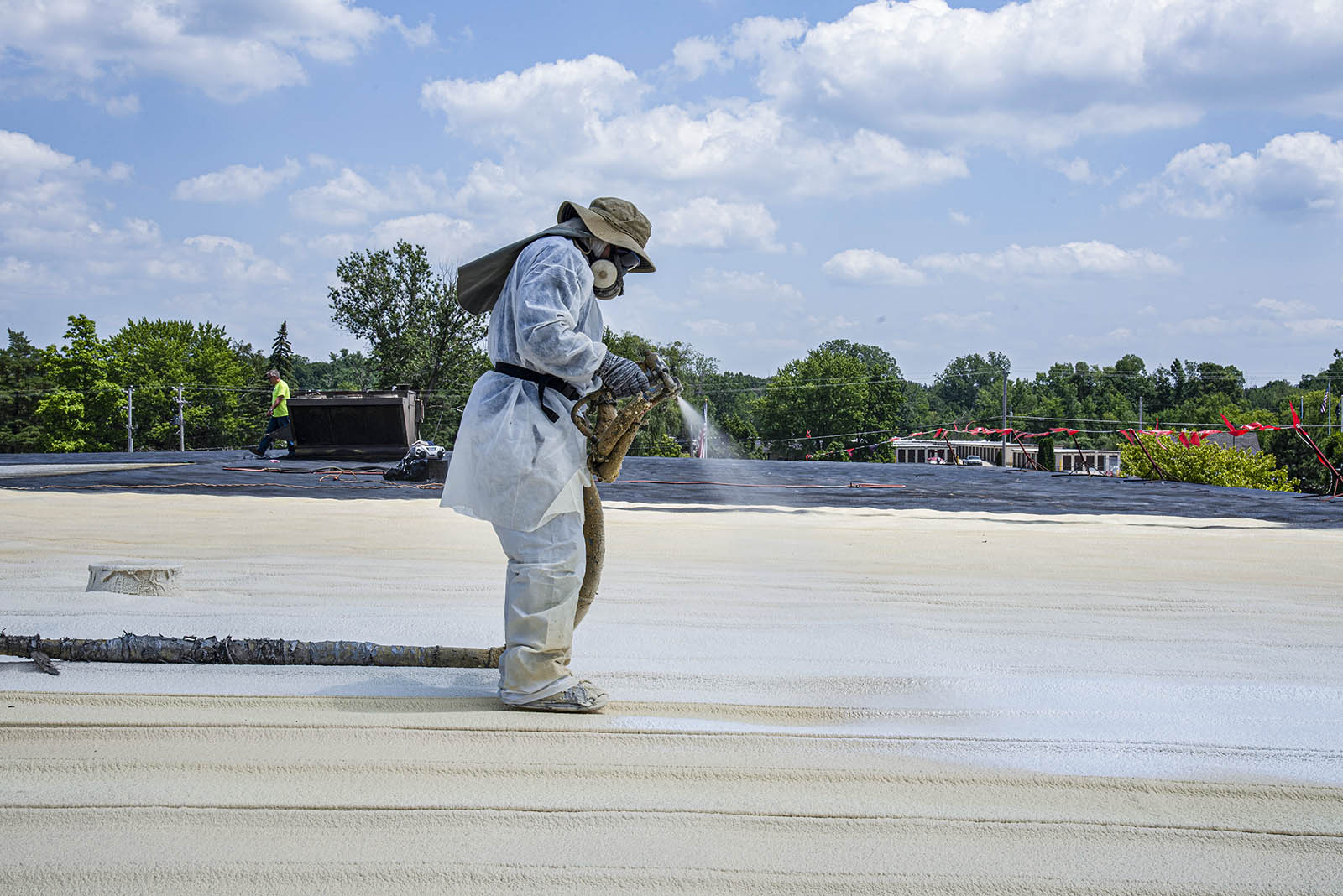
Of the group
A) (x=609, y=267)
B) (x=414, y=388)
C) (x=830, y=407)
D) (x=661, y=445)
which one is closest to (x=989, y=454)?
(x=830, y=407)

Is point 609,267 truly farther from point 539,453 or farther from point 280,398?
point 280,398

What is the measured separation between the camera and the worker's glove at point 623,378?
317cm

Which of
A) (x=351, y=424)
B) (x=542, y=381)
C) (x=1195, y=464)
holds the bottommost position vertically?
(x=1195, y=464)

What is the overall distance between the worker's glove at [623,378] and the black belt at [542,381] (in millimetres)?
129

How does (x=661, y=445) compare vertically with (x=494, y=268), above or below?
below

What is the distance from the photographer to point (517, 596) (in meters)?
3.08

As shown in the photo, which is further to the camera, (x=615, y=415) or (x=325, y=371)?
(x=325, y=371)

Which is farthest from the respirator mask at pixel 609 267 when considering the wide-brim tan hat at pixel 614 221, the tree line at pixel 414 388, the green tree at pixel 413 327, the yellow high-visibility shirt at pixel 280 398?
the green tree at pixel 413 327

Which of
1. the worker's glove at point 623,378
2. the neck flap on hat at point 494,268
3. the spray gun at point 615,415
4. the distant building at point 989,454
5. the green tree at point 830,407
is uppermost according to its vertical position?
the green tree at point 830,407

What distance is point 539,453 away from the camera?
3.10 meters

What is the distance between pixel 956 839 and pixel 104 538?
7211mm

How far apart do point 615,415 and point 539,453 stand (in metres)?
0.28

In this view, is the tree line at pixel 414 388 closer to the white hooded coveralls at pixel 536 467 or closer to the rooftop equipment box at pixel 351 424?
the rooftop equipment box at pixel 351 424

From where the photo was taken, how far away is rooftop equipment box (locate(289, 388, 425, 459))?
1930cm
